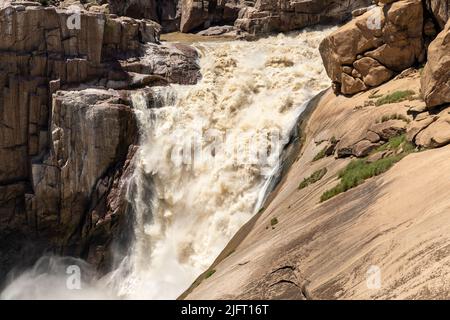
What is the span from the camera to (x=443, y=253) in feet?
27.0

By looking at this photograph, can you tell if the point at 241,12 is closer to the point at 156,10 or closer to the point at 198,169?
the point at 156,10

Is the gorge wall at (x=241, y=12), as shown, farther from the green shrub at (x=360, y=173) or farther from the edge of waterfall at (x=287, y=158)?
the green shrub at (x=360, y=173)

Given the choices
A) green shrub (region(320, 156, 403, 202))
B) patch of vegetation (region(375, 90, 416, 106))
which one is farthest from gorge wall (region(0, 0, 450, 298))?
green shrub (region(320, 156, 403, 202))

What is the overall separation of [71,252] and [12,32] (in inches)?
560

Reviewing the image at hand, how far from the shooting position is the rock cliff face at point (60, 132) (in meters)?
27.5

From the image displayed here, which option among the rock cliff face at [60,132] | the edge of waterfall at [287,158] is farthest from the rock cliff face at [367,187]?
the rock cliff face at [60,132]

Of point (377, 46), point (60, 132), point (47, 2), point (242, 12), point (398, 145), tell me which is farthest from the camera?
point (242, 12)

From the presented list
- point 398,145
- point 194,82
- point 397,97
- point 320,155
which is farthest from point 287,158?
point 194,82

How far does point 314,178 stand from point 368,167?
2.80 metres

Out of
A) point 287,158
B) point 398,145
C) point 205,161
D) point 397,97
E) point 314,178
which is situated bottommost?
point 205,161

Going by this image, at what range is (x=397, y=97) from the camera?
1642 cm

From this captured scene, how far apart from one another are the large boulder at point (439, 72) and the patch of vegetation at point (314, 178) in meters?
4.03
